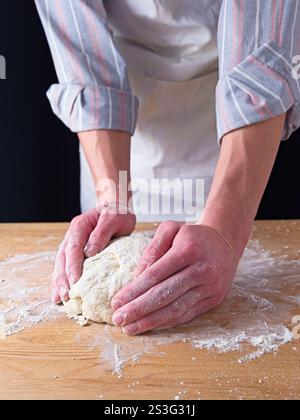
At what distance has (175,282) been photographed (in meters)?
1.06

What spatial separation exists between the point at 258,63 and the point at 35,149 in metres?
0.95

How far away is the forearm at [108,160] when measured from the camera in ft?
4.56

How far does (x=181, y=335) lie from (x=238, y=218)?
260 mm

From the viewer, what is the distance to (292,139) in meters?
1.98

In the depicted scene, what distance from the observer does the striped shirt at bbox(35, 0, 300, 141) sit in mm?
1257

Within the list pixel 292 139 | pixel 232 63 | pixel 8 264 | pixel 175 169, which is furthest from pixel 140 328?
pixel 292 139

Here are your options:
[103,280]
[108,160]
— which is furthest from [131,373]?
[108,160]

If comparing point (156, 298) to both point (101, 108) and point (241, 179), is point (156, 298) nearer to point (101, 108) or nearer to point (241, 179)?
point (241, 179)

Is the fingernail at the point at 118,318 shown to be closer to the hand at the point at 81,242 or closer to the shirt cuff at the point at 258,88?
the hand at the point at 81,242

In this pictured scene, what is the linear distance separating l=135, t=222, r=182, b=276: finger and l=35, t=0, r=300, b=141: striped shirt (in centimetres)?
27

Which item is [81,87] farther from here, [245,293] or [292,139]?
[292,139]

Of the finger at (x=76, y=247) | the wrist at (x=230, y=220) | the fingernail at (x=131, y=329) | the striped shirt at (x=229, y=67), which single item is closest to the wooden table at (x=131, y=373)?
the fingernail at (x=131, y=329)

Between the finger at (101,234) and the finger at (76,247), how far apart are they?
0.01 m

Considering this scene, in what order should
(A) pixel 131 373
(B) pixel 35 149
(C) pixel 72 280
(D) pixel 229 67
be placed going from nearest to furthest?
(A) pixel 131 373
(C) pixel 72 280
(D) pixel 229 67
(B) pixel 35 149
